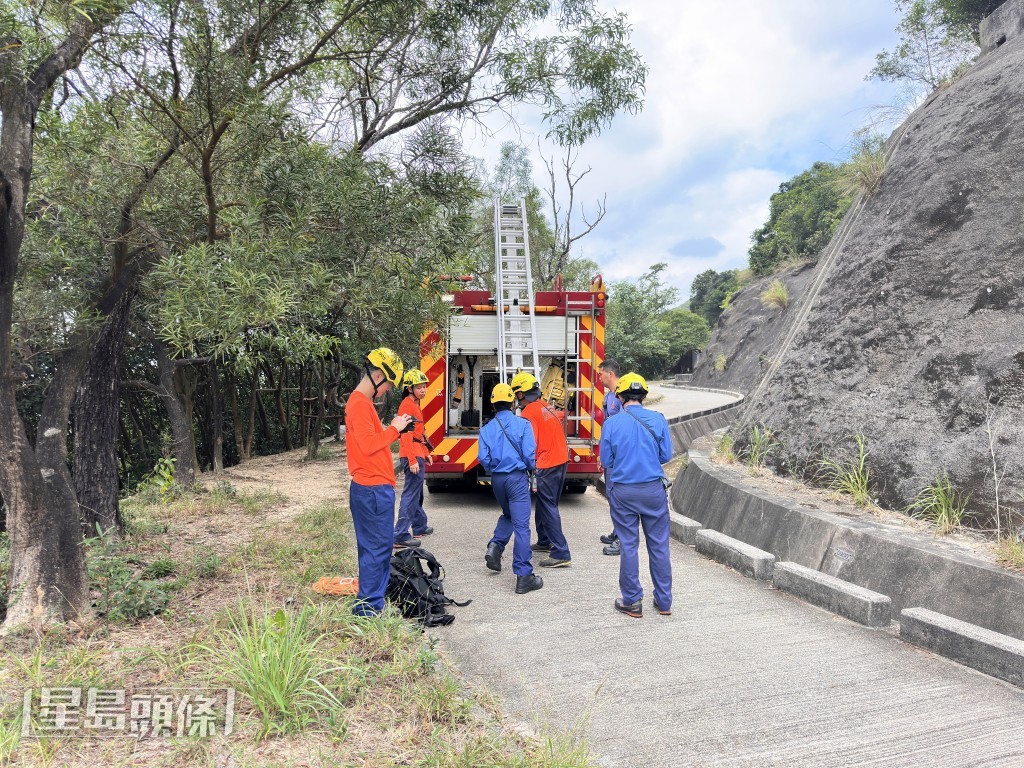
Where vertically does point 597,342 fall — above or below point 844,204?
below

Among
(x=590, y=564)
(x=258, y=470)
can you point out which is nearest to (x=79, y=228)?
(x=590, y=564)

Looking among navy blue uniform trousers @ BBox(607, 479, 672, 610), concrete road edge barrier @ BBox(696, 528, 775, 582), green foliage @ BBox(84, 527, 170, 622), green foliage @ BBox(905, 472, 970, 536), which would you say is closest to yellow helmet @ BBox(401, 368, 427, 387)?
navy blue uniform trousers @ BBox(607, 479, 672, 610)

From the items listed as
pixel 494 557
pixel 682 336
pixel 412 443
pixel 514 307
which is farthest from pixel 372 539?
pixel 682 336

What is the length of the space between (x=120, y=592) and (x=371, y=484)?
1842 millimetres

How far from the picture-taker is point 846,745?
112 inches

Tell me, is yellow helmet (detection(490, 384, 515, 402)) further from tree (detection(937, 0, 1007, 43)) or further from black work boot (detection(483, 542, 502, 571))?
tree (detection(937, 0, 1007, 43))

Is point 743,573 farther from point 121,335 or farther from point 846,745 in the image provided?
point 121,335

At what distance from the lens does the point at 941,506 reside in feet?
16.7

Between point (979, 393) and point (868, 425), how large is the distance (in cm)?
97

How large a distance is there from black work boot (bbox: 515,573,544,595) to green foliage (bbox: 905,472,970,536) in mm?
3089

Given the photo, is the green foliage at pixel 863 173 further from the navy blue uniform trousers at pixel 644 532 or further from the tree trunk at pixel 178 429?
the tree trunk at pixel 178 429

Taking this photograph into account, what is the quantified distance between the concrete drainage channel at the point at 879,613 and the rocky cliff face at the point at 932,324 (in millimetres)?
1395

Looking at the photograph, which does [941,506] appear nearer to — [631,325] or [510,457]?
[510,457]

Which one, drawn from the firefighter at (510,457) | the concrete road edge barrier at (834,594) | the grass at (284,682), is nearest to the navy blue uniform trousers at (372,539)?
the grass at (284,682)
